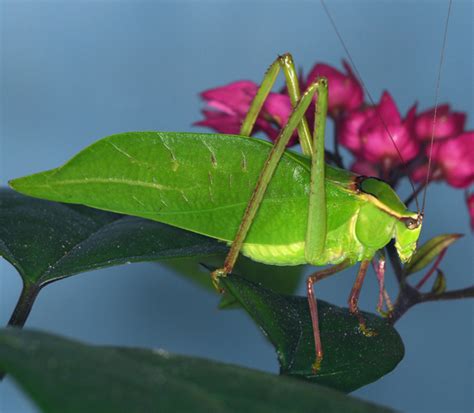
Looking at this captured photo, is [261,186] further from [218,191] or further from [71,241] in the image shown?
[71,241]

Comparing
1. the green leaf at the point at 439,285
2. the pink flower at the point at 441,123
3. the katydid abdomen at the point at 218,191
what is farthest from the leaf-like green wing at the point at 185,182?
the pink flower at the point at 441,123

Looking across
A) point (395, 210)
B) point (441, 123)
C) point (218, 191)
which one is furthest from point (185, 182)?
point (441, 123)

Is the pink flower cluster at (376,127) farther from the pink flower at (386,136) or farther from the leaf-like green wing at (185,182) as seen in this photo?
the leaf-like green wing at (185,182)

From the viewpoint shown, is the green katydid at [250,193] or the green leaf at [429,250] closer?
the green katydid at [250,193]

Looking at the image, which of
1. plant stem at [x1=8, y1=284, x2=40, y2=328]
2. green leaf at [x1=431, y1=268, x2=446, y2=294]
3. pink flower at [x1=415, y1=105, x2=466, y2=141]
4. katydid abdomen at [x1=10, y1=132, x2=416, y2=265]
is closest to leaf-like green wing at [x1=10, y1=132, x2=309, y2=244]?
katydid abdomen at [x1=10, y1=132, x2=416, y2=265]

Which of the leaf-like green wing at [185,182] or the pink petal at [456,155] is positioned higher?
the pink petal at [456,155]
